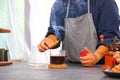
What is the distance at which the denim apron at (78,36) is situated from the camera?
1474mm

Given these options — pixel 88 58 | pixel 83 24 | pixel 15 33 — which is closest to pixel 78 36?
pixel 83 24

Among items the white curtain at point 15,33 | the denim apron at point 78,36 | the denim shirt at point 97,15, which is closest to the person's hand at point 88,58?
the denim shirt at point 97,15

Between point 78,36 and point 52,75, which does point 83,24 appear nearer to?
point 78,36

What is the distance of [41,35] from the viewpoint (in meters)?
2.32

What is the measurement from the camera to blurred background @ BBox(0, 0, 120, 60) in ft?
7.63

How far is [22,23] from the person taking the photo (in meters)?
2.46

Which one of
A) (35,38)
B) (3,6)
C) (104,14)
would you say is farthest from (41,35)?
(104,14)

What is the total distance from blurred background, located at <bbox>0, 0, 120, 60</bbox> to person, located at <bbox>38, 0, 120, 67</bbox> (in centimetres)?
73

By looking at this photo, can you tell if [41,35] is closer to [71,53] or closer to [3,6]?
[3,6]

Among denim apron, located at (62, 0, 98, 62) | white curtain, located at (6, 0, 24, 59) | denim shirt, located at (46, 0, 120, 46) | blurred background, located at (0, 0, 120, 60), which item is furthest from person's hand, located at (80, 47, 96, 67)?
white curtain, located at (6, 0, 24, 59)

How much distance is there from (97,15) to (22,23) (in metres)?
1.16

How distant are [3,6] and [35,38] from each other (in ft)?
1.62

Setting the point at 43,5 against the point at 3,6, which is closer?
the point at 43,5

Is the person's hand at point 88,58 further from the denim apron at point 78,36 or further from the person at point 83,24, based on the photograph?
the denim apron at point 78,36
